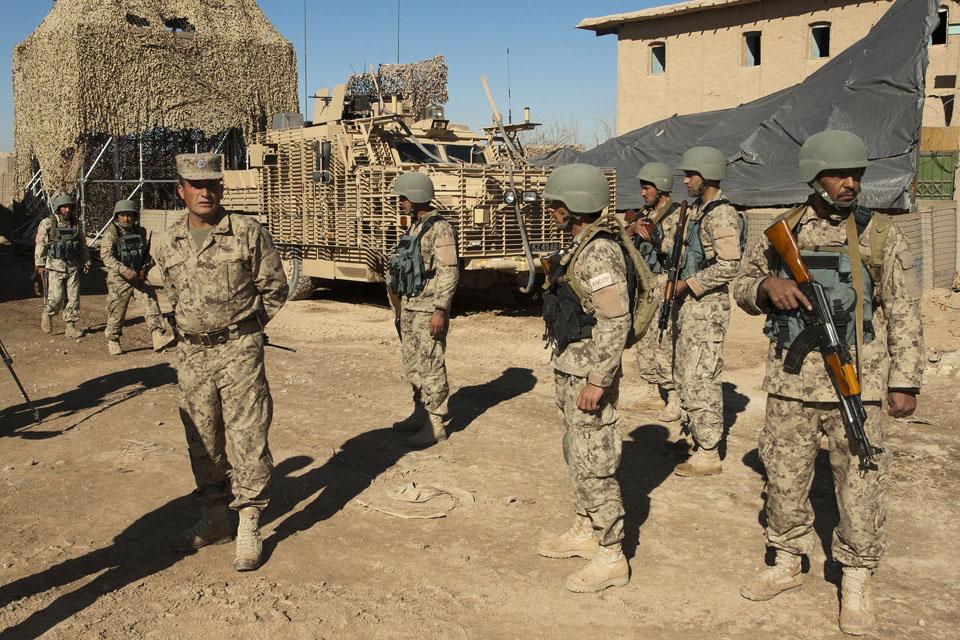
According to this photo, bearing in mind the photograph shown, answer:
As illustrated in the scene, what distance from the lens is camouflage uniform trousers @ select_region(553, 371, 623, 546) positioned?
3.40 meters

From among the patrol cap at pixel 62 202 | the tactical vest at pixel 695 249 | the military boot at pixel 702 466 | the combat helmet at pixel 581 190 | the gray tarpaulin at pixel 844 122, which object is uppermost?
the gray tarpaulin at pixel 844 122

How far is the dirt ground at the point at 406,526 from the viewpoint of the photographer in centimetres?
320

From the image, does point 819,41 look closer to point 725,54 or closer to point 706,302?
point 725,54

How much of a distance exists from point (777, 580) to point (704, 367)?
167 cm

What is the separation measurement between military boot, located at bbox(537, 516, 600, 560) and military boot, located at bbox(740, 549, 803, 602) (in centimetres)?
68

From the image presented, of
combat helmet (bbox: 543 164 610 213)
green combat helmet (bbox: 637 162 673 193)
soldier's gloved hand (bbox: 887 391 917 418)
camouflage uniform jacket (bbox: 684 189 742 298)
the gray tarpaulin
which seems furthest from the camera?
the gray tarpaulin

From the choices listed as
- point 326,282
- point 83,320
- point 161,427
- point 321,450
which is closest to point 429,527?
point 321,450

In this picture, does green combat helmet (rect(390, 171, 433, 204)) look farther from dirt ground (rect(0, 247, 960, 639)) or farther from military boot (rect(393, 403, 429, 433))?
dirt ground (rect(0, 247, 960, 639))

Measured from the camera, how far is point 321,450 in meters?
5.33

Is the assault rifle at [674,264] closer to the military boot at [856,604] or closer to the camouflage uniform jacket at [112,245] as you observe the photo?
the military boot at [856,604]

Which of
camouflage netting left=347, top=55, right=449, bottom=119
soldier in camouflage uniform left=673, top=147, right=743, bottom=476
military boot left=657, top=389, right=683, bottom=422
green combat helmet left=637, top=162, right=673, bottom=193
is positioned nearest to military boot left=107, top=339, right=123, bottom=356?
military boot left=657, top=389, right=683, bottom=422

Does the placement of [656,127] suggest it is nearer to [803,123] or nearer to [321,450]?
[803,123]

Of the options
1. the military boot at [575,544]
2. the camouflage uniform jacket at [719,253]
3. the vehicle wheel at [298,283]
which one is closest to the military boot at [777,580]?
the military boot at [575,544]

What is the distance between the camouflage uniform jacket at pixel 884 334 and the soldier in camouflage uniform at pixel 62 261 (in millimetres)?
8274
